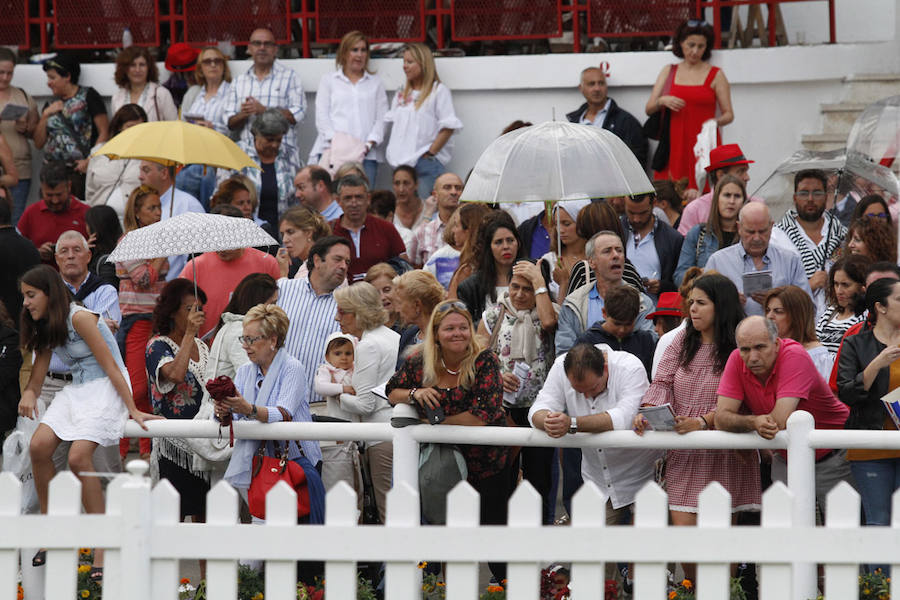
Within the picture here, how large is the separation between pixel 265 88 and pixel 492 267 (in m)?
5.93

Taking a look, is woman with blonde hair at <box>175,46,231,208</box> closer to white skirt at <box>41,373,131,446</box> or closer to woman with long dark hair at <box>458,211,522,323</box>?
woman with long dark hair at <box>458,211,522,323</box>

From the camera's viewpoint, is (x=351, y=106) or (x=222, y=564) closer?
(x=222, y=564)

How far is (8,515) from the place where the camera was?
15.4 feet

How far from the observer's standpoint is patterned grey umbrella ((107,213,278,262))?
848 cm

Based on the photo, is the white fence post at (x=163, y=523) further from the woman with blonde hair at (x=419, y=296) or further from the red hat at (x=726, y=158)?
the red hat at (x=726, y=158)

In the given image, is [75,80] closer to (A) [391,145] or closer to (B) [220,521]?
(A) [391,145]

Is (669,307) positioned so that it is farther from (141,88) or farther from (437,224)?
(141,88)

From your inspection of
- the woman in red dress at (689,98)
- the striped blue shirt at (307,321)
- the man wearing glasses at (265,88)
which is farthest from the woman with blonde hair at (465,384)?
the man wearing glasses at (265,88)

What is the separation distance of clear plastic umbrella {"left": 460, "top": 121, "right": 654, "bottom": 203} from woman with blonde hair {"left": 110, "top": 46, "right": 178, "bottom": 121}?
5.85 metres

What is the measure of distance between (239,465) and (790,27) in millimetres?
10412

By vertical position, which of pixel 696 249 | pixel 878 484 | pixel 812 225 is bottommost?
pixel 878 484

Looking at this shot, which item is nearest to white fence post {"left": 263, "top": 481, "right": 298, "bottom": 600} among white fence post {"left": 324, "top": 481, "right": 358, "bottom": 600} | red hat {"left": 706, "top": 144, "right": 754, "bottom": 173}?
white fence post {"left": 324, "top": 481, "right": 358, "bottom": 600}

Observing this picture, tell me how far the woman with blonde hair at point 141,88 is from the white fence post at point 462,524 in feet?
32.6

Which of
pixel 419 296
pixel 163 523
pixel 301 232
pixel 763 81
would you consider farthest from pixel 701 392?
pixel 763 81
